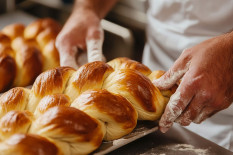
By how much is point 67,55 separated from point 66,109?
1.98 ft

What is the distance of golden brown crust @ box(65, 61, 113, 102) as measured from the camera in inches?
42.3

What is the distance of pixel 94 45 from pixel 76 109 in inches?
23.2

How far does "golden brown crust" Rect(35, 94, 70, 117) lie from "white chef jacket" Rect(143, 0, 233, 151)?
0.66 meters

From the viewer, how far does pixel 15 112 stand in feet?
3.07

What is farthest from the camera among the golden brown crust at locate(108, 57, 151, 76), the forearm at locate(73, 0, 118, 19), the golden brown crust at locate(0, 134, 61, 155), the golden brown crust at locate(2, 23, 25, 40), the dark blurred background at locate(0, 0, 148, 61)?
the dark blurred background at locate(0, 0, 148, 61)

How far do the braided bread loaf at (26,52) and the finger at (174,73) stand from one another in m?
0.69

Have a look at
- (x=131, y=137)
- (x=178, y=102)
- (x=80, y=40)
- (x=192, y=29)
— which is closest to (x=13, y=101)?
(x=131, y=137)

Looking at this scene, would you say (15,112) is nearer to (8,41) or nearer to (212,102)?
(212,102)

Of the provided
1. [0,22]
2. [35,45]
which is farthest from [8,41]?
[0,22]

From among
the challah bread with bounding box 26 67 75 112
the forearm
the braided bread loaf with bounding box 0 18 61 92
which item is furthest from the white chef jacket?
the challah bread with bounding box 26 67 75 112

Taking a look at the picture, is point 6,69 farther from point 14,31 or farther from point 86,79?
point 86,79

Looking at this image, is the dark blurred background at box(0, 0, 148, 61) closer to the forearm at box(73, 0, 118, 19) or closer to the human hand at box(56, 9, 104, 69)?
the forearm at box(73, 0, 118, 19)

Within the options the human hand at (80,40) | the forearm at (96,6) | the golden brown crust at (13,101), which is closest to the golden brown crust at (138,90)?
the golden brown crust at (13,101)

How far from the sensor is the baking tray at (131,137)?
98 cm
